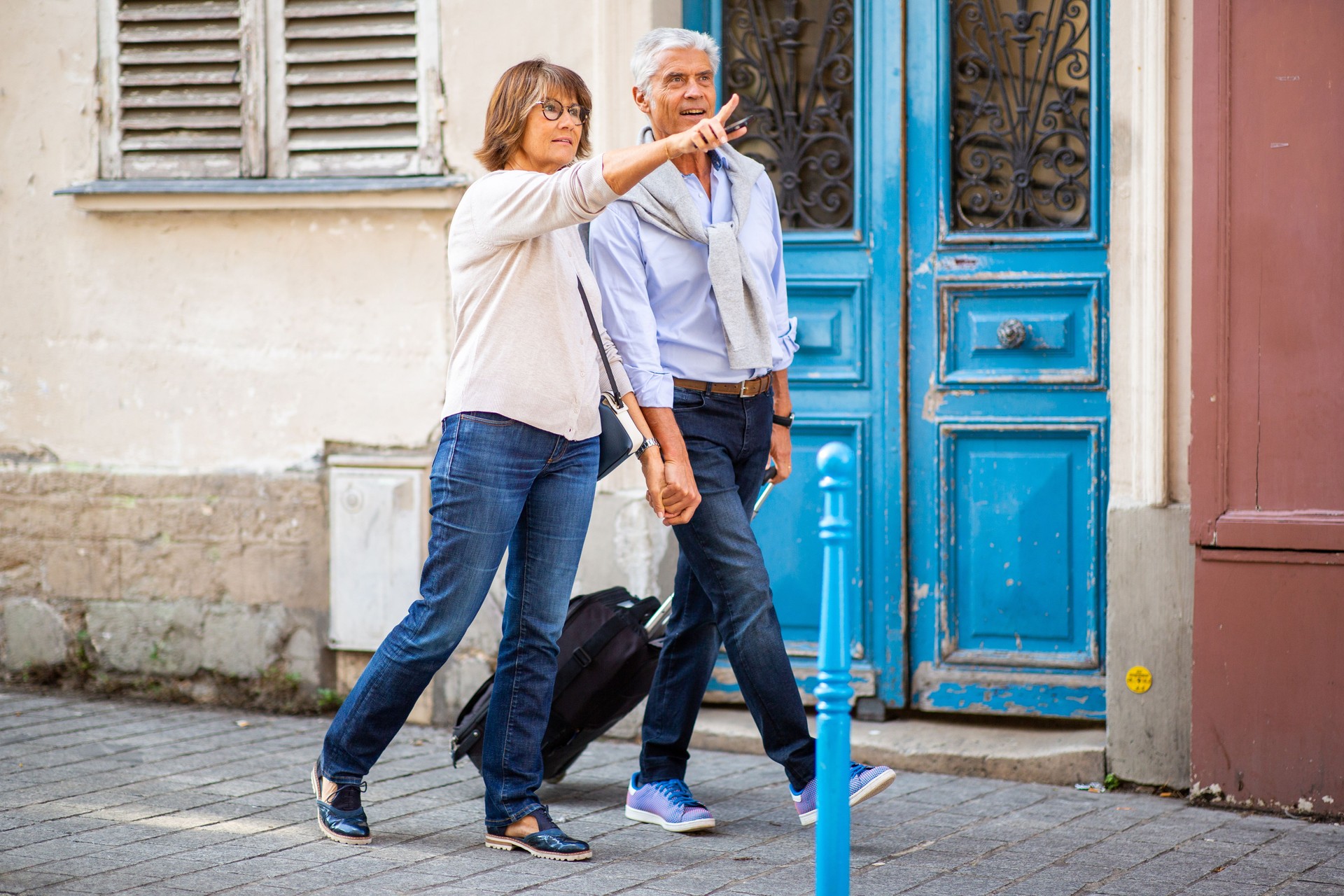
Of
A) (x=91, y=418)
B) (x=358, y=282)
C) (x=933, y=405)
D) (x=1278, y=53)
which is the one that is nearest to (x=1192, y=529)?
(x=933, y=405)

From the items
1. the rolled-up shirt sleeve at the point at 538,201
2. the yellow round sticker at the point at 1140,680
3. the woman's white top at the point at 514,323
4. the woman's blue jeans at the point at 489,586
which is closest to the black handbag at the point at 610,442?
the woman's blue jeans at the point at 489,586

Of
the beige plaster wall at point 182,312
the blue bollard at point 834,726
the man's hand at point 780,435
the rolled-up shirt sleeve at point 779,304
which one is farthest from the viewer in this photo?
the beige plaster wall at point 182,312

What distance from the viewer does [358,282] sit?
5.24 meters

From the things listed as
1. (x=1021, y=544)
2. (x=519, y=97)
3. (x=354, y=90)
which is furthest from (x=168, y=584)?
(x=1021, y=544)

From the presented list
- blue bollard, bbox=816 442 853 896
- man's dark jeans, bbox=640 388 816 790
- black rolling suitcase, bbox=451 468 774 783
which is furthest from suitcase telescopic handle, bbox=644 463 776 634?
blue bollard, bbox=816 442 853 896

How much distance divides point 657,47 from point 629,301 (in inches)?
24.6

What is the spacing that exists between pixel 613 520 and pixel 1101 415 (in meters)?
1.66

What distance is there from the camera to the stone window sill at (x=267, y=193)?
201 inches

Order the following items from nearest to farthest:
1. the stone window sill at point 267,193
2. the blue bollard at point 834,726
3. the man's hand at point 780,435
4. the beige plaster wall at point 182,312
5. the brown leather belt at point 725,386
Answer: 1. the blue bollard at point 834,726
2. the brown leather belt at point 725,386
3. the man's hand at point 780,435
4. the stone window sill at point 267,193
5. the beige plaster wall at point 182,312

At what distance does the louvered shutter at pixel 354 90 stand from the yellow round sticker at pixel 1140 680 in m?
2.89

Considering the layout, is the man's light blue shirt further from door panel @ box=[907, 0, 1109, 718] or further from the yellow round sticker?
the yellow round sticker

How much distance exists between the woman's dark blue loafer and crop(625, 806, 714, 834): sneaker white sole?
26 centimetres

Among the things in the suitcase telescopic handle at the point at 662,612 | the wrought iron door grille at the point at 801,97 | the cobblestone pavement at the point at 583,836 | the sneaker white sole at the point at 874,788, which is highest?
the wrought iron door grille at the point at 801,97

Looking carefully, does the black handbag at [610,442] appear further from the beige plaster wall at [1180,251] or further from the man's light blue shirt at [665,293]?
the beige plaster wall at [1180,251]
